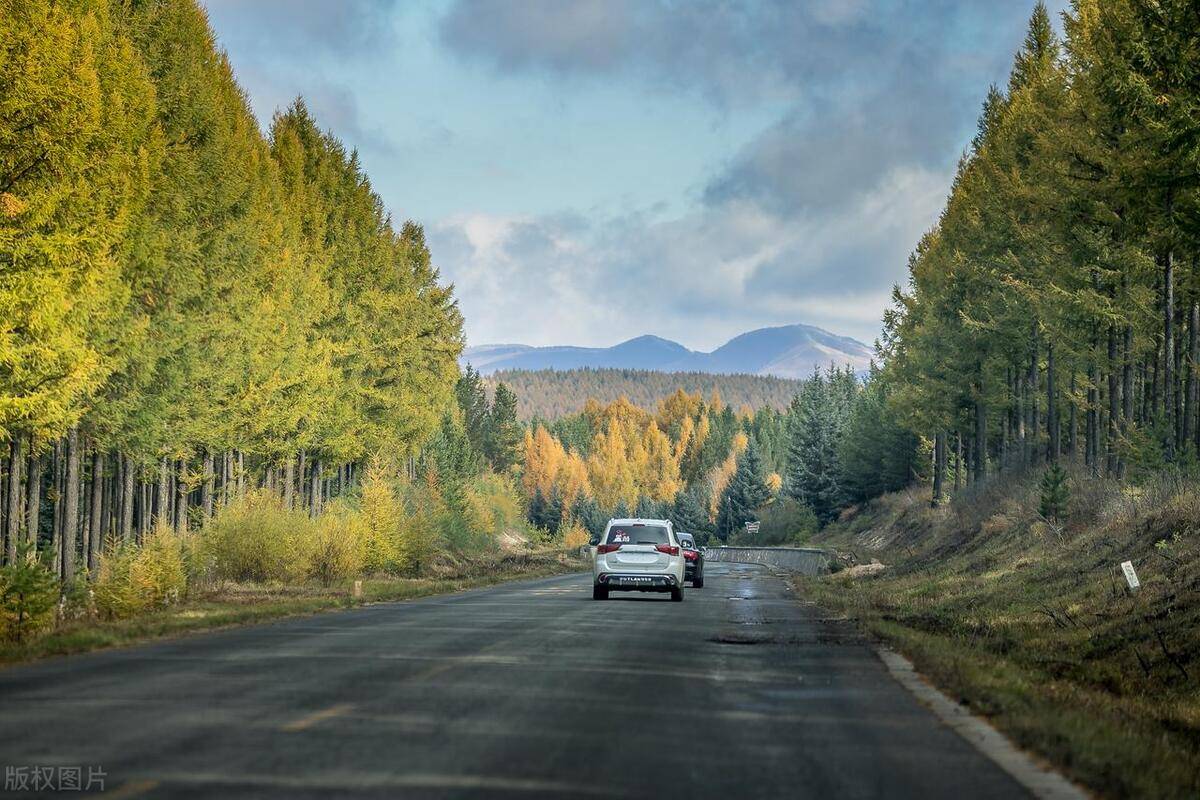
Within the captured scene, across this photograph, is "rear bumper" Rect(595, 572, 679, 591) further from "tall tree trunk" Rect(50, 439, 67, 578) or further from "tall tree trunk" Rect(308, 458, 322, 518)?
"tall tree trunk" Rect(308, 458, 322, 518)

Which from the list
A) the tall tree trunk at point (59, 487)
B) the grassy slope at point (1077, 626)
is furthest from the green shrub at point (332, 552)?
the grassy slope at point (1077, 626)

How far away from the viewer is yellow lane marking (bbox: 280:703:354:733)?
9617 millimetres

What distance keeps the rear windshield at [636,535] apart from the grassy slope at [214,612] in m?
5.19

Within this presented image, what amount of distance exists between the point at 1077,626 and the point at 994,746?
35.2 feet

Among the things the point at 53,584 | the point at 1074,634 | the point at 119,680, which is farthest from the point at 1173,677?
the point at 53,584

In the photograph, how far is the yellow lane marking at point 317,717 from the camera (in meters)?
9.62

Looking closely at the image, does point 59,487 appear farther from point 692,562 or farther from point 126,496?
point 692,562

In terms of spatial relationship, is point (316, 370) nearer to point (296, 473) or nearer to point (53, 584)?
point (296, 473)

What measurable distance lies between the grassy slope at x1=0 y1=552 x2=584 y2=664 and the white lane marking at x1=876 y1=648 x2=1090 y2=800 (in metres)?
10.0

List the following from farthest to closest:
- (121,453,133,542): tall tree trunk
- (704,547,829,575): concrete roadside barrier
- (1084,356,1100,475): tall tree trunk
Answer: (704,547,829,575): concrete roadside barrier → (1084,356,1100,475): tall tree trunk → (121,453,133,542): tall tree trunk

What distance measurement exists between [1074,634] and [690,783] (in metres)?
12.7

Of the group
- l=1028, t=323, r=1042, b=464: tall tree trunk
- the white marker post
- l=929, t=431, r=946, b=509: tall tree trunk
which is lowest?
the white marker post

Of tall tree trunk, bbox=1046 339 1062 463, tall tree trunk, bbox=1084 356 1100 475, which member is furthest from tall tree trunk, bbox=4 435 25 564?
tall tree trunk, bbox=1046 339 1062 463

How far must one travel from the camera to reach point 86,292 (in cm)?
2372
